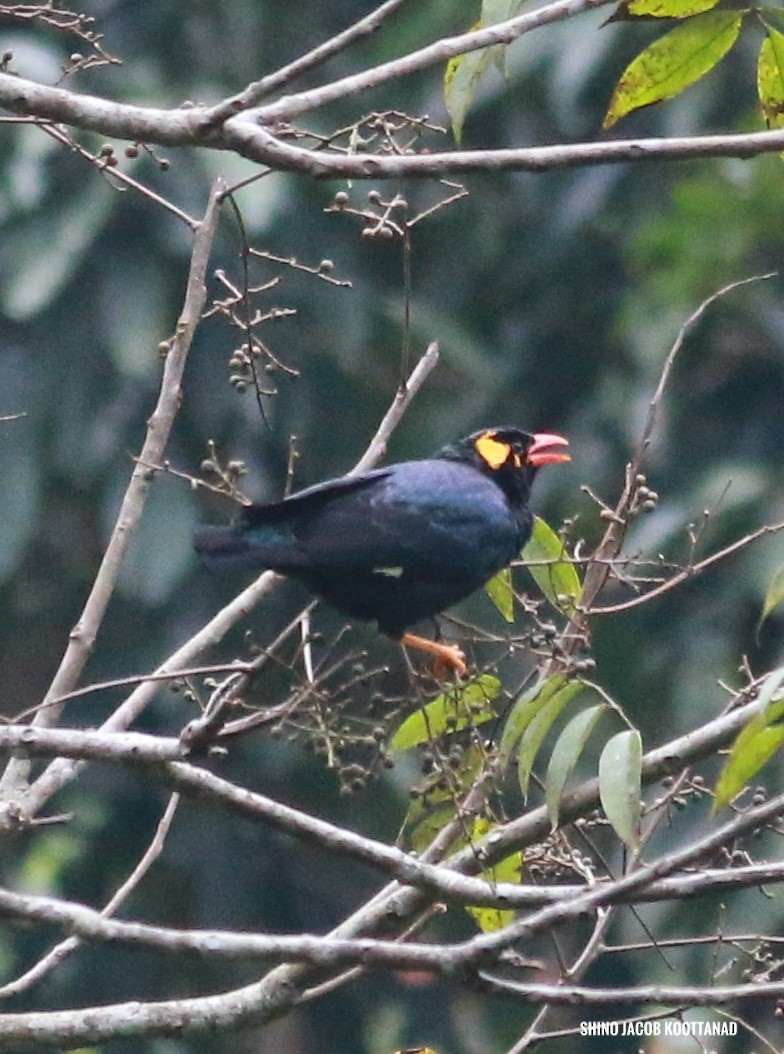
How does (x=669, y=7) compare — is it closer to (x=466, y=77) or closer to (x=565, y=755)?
(x=466, y=77)

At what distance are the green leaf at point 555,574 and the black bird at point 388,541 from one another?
585mm

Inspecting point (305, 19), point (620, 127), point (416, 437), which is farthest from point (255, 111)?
point (305, 19)

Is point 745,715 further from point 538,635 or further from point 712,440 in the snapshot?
point 712,440

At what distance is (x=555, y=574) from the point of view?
3010mm

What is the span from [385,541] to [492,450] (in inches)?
24.2

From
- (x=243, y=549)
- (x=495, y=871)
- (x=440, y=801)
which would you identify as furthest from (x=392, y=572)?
(x=495, y=871)

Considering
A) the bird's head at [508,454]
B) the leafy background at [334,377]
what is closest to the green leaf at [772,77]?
the bird's head at [508,454]

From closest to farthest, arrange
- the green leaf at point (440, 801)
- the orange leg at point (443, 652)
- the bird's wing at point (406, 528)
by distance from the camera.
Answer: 1. the green leaf at point (440, 801)
2. the bird's wing at point (406, 528)
3. the orange leg at point (443, 652)

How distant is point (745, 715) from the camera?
7.76 feet

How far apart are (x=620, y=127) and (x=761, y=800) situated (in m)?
5.95

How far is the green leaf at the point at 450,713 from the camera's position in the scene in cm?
286

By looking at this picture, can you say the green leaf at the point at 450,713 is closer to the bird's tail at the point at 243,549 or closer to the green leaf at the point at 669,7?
the bird's tail at the point at 243,549

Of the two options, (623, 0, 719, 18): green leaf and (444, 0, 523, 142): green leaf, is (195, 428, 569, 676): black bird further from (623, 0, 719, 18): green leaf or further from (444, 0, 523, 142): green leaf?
(623, 0, 719, 18): green leaf

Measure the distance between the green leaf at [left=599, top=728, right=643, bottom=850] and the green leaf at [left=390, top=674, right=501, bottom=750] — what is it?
47 centimetres
